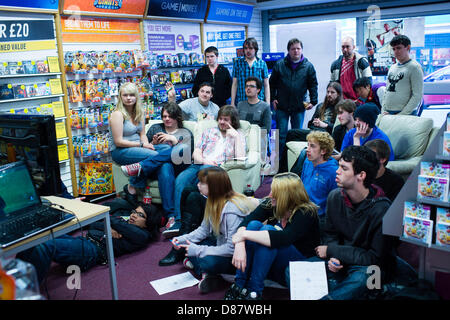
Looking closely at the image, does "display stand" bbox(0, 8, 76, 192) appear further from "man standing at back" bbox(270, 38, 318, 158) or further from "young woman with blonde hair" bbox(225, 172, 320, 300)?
"young woman with blonde hair" bbox(225, 172, 320, 300)

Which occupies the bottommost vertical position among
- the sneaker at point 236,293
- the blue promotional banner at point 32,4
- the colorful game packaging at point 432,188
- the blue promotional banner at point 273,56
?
the sneaker at point 236,293

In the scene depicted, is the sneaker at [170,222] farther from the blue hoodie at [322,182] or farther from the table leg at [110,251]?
the blue hoodie at [322,182]

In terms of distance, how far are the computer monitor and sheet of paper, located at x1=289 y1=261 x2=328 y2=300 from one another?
1.47 meters

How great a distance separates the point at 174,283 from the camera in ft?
9.90

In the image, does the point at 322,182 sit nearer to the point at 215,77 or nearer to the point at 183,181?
the point at 183,181

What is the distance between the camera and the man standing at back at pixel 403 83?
436 centimetres

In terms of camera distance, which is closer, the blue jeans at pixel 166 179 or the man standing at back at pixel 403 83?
the blue jeans at pixel 166 179

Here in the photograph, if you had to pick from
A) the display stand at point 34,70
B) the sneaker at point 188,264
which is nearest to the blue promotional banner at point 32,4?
the display stand at point 34,70

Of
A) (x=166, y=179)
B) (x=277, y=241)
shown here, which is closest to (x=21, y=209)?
(x=277, y=241)

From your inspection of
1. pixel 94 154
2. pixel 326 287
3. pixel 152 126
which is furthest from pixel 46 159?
pixel 94 154

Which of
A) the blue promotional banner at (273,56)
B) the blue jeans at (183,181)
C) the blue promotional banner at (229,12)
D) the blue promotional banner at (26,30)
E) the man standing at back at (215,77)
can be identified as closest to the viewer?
the blue jeans at (183,181)

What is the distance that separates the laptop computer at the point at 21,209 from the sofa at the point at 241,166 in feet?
6.44

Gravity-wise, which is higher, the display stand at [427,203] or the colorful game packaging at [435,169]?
the colorful game packaging at [435,169]
